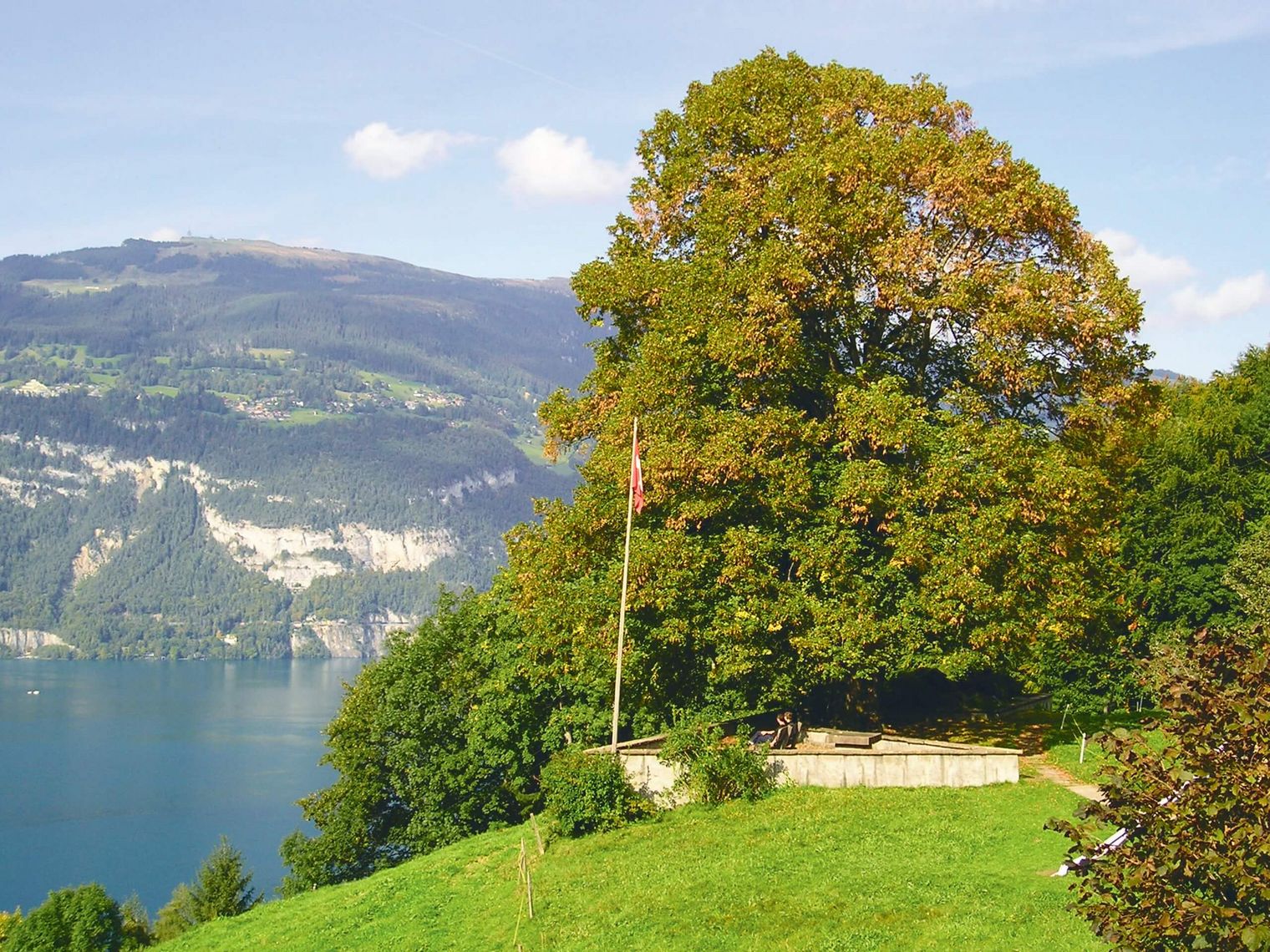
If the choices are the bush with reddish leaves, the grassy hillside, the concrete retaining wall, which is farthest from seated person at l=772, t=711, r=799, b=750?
the bush with reddish leaves

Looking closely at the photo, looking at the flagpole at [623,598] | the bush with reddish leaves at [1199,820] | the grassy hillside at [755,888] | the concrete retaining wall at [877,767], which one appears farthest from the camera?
the flagpole at [623,598]

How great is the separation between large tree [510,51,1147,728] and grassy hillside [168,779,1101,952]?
13.8 feet

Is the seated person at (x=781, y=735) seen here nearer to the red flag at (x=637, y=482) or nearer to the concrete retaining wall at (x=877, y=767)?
the concrete retaining wall at (x=877, y=767)

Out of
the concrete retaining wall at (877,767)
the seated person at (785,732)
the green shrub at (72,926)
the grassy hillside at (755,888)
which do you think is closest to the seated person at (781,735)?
the seated person at (785,732)

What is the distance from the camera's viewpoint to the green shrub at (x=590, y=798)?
84.5 ft

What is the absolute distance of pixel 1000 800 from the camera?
25047mm

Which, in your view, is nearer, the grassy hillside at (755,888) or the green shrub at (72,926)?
the grassy hillside at (755,888)

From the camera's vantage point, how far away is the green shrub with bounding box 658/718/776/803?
26.6 metres

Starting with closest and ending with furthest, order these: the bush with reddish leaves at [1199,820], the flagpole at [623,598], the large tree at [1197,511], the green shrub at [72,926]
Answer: the bush with reddish leaves at [1199,820] < the flagpole at [623,598] < the large tree at [1197,511] < the green shrub at [72,926]

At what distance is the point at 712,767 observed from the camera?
26.6 m

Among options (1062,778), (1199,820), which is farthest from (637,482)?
(1199,820)

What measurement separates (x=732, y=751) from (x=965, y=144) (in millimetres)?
15274

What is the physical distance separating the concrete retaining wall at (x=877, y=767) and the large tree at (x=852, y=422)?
1982 mm

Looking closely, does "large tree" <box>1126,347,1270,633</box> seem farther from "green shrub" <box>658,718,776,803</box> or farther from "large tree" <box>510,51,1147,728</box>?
"green shrub" <box>658,718,776,803</box>
